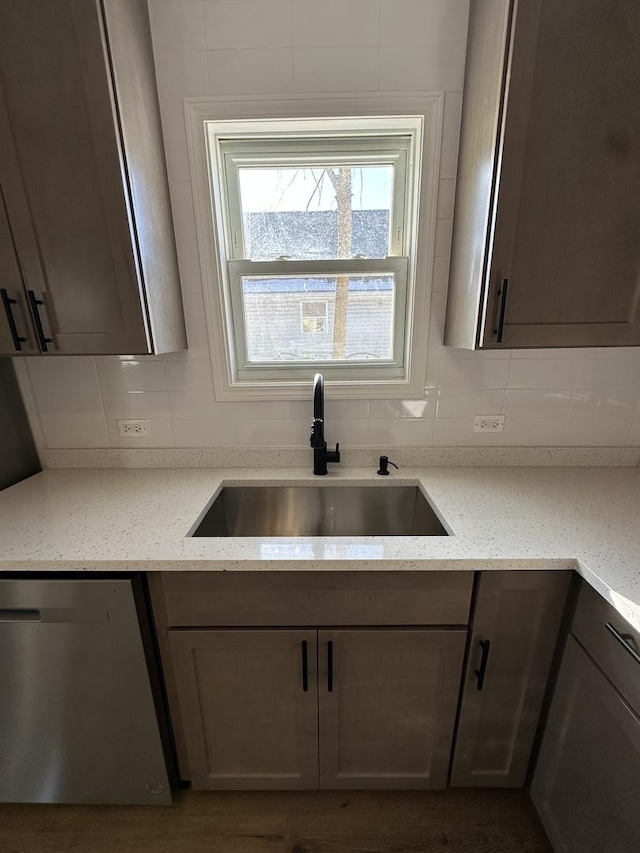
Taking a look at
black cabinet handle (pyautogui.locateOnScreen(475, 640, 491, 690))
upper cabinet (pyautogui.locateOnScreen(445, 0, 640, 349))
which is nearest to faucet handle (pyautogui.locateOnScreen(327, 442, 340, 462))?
upper cabinet (pyautogui.locateOnScreen(445, 0, 640, 349))

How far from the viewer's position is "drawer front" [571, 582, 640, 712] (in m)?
0.74

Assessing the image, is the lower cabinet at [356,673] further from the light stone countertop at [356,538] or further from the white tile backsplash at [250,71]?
the white tile backsplash at [250,71]

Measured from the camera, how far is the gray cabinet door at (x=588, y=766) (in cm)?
76

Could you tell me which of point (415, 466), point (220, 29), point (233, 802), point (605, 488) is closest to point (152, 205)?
point (220, 29)

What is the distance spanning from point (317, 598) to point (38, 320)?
1195 millimetres

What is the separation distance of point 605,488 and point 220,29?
205cm

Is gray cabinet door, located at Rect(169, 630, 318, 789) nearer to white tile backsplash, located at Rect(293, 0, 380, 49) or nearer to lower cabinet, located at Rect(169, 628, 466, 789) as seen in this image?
lower cabinet, located at Rect(169, 628, 466, 789)

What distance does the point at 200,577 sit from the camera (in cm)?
94

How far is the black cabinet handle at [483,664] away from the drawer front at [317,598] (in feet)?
0.28

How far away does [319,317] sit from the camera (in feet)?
4.83

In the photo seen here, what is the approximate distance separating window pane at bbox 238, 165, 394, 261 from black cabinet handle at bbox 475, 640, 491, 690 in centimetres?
140

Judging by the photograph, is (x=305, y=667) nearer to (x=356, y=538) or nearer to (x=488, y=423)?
(x=356, y=538)

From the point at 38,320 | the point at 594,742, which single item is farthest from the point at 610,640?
the point at 38,320

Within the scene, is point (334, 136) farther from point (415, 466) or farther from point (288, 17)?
point (415, 466)
